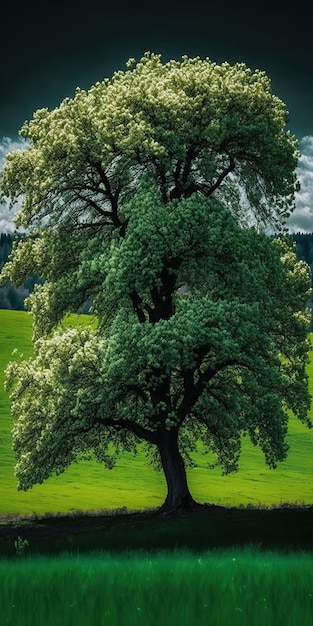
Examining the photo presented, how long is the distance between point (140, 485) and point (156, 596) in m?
46.0

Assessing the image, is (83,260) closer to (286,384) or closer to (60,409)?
(60,409)

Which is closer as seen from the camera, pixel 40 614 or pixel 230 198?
pixel 40 614

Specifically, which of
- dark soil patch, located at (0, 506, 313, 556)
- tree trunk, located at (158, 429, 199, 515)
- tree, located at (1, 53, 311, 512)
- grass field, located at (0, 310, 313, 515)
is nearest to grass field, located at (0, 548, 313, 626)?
dark soil patch, located at (0, 506, 313, 556)

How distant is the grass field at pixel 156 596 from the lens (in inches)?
340

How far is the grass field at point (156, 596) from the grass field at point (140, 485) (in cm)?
3264

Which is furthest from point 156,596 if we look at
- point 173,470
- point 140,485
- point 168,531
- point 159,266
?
point 140,485

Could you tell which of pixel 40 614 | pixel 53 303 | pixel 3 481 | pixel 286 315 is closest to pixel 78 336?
pixel 53 303

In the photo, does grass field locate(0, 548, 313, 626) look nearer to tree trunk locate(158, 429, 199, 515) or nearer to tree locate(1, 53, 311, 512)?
tree locate(1, 53, 311, 512)

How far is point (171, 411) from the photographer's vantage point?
114ft

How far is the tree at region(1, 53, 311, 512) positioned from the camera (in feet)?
108

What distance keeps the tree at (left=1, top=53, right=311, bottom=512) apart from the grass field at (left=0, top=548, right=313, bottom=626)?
18.7 m

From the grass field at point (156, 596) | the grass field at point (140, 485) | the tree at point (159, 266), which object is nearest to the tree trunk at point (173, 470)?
the tree at point (159, 266)

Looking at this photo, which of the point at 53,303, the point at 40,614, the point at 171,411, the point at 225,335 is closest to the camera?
the point at 40,614

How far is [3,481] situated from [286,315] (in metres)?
23.5
